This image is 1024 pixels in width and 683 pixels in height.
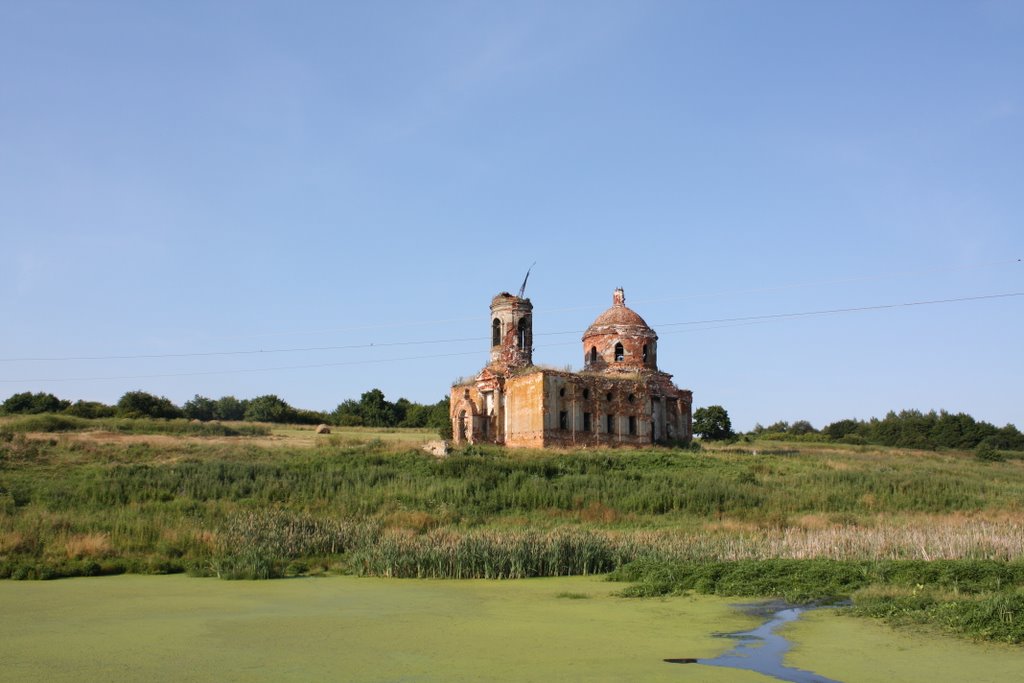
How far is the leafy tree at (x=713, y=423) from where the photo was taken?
83.3 metres

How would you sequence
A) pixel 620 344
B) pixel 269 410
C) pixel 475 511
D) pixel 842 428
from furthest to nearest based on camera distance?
pixel 842 428 < pixel 269 410 < pixel 620 344 < pixel 475 511

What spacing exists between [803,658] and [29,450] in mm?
36758

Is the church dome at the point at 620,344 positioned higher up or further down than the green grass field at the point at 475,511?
higher up

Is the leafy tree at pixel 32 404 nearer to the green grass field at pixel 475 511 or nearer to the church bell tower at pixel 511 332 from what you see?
the green grass field at pixel 475 511

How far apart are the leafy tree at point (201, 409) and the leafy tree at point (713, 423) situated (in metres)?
44.3

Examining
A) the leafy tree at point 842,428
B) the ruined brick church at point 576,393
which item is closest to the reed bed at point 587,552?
the ruined brick church at point 576,393

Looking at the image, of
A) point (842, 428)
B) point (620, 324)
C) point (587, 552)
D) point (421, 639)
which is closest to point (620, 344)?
point (620, 324)

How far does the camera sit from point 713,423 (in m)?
84.0

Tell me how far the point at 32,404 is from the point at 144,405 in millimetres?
7836

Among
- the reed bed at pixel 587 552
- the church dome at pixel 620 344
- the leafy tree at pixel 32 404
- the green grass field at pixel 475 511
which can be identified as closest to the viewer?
the reed bed at pixel 587 552

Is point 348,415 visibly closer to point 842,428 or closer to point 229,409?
point 229,409

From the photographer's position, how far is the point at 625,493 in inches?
1203

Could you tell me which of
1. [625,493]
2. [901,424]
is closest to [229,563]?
[625,493]

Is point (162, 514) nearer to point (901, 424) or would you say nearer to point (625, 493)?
point (625, 493)
